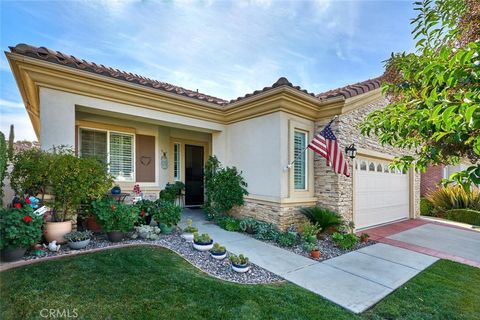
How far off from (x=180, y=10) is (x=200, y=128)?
3.45m

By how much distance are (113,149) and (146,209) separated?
2748 millimetres

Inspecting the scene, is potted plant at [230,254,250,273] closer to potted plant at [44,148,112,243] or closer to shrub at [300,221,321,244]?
shrub at [300,221,321,244]

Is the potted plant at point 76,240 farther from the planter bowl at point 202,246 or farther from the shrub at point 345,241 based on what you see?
the shrub at point 345,241

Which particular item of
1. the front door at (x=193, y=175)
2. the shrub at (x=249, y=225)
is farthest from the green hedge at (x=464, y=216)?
the front door at (x=193, y=175)

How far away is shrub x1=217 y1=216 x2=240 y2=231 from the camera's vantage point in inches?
282

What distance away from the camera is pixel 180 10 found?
223 inches

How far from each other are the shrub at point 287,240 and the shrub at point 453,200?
1068 centimetres

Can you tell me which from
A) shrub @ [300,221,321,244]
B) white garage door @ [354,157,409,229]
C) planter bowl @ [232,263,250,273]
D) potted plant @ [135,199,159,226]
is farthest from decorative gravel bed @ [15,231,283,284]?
white garage door @ [354,157,409,229]

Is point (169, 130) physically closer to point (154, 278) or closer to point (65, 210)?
point (65, 210)

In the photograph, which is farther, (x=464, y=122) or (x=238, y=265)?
(x=238, y=265)

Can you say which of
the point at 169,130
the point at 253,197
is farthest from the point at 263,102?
the point at 169,130

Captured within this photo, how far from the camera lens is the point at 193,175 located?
10.2 meters

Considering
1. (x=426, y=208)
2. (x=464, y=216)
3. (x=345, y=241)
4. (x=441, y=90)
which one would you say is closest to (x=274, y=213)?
(x=345, y=241)

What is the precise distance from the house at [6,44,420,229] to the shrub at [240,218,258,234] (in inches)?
14.0
